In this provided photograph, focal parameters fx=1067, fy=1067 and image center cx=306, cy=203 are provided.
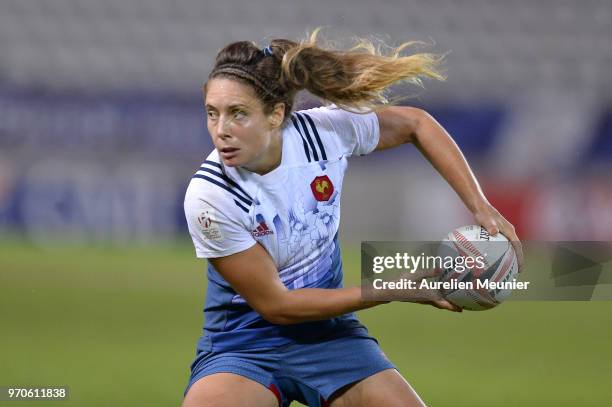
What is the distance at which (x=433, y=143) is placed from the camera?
15.9 ft

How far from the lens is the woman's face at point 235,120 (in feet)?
14.0

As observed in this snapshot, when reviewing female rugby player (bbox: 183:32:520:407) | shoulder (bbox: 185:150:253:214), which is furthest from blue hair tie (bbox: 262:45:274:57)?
shoulder (bbox: 185:150:253:214)

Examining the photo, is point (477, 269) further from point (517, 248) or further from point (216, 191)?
point (216, 191)

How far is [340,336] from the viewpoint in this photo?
4.64 metres

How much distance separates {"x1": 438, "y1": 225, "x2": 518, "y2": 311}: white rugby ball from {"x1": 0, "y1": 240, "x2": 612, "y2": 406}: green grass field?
2436 millimetres

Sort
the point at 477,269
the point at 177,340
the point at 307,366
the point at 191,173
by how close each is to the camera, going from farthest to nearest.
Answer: the point at 191,173, the point at 177,340, the point at 307,366, the point at 477,269

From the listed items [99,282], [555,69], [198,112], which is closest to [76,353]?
[99,282]

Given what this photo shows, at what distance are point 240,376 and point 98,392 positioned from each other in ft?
7.99

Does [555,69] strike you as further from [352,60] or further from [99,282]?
[352,60]

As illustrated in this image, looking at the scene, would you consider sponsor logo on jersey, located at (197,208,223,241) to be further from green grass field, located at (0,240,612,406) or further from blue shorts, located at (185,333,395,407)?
green grass field, located at (0,240,612,406)

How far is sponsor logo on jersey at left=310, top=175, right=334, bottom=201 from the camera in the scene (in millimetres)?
4602

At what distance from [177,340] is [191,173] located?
22.1ft

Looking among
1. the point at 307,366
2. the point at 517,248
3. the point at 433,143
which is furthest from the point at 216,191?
the point at 517,248

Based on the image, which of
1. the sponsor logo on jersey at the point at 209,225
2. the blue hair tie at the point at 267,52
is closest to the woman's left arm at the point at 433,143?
the blue hair tie at the point at 267,52
